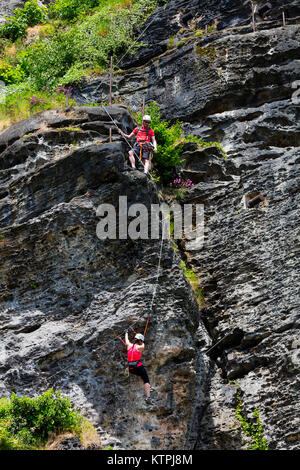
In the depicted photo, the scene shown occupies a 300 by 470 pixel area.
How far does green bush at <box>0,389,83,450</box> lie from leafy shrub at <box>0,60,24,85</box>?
1271 centimetres

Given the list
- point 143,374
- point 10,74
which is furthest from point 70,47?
point 143,374

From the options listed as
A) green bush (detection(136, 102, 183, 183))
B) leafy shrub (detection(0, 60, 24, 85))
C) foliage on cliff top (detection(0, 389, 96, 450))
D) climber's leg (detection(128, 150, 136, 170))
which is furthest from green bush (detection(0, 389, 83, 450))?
leafy shrub (detection(0, 60, 24, 85))

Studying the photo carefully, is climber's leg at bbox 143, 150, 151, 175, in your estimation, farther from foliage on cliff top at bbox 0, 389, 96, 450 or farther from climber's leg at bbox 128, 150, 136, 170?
foliage on cliff top at bbox 0, 389, 96, 450

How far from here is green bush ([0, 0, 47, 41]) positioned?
80.0ft

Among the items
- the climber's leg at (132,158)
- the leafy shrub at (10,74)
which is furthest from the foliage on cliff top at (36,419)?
the leafy shrub at (10,74)

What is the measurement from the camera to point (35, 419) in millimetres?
10820

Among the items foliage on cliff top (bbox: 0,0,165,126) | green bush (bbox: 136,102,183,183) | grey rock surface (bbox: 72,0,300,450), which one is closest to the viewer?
grey rock surface (bbox: 72,0,300,450)

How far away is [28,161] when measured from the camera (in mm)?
14031

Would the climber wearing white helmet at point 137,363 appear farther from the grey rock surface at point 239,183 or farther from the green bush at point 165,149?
the green bush at point 165,149

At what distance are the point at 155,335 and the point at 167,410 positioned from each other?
1388 millimetres

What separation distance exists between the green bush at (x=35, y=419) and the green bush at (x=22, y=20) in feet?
56.7

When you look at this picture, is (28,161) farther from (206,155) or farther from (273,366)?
(273,366)

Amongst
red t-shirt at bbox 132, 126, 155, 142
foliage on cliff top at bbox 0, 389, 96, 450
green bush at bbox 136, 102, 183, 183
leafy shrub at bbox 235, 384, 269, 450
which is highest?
red t-shirt at bbox 132, 126, 155, 142

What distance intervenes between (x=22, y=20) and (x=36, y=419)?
18247 mm
